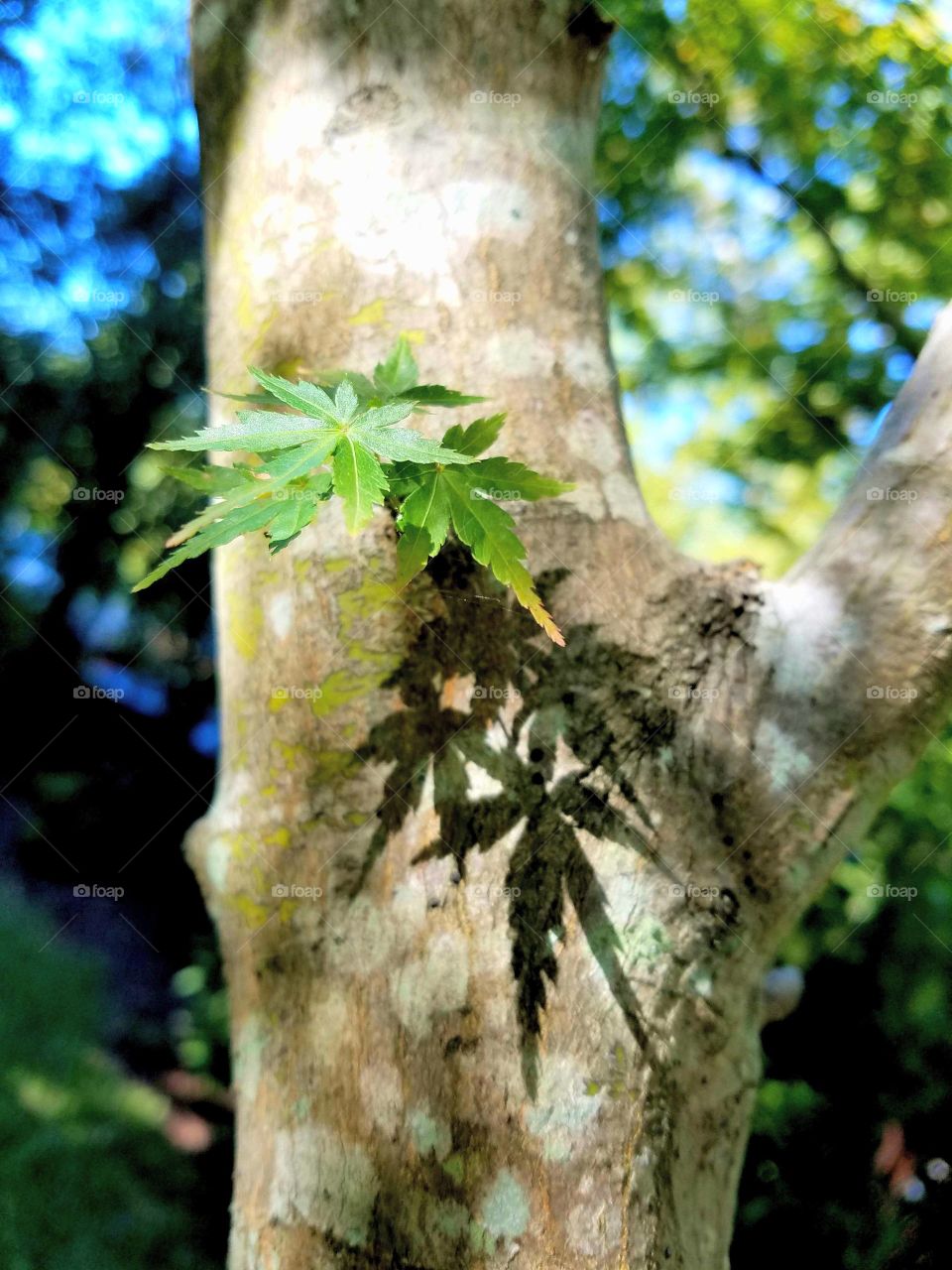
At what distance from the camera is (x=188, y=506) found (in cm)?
520

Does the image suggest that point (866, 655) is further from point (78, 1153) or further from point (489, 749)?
point (78, 1153)

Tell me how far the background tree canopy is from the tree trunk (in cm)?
274

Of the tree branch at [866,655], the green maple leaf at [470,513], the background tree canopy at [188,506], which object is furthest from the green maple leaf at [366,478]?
the background tree canopy at [188,506]

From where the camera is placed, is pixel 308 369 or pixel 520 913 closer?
pixel 520 913

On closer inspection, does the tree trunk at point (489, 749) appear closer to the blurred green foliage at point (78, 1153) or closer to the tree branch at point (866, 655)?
the tree branch at point (866, 655)

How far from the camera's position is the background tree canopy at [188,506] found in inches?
154

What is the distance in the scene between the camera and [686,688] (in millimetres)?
1428

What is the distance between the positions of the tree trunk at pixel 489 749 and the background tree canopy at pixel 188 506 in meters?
2.74

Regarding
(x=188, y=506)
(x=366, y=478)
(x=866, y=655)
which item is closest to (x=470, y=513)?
(x=366, y=478)

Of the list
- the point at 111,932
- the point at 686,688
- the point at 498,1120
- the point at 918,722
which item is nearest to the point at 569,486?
the point at 686,688

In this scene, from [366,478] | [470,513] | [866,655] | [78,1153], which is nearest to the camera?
[366,478]

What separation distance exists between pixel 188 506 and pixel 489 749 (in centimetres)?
433

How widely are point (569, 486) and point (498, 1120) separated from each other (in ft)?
2.88

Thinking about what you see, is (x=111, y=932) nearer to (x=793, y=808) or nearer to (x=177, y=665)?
(x=177, y=665)
